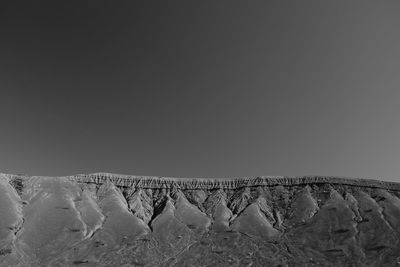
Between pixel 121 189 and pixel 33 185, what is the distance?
22388mm

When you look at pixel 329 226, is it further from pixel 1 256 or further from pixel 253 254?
pixel 1 256

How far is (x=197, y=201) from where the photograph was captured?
109438 mm

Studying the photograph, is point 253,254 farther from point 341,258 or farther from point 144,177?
point 144,177

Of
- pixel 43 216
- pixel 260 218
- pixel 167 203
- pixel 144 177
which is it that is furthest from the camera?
pixel 144 177

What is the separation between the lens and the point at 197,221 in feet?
323

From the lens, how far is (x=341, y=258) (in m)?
82.0

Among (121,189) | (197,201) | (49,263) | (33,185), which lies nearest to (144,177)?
(121,189)

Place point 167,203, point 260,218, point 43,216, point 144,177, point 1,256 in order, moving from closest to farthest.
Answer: point 1,256 < point 43,216 < point 260,218 < point 167,203 < point 144,177

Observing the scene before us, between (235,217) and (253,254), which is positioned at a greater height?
(235,217)

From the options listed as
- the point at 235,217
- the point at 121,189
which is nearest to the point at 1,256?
the point at 121,189

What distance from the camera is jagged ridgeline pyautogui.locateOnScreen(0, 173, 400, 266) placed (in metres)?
83.1

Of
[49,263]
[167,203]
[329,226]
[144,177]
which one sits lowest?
[49,263]

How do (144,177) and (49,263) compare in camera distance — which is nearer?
(49,263)

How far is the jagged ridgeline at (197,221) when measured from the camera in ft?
273
